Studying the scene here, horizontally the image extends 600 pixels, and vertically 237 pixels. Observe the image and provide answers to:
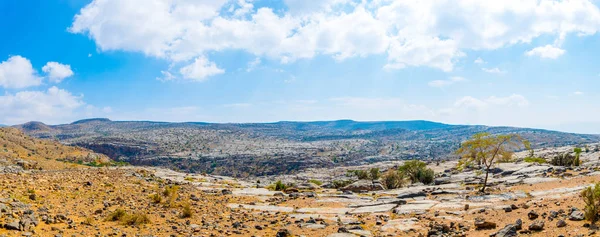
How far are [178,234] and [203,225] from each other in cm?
166

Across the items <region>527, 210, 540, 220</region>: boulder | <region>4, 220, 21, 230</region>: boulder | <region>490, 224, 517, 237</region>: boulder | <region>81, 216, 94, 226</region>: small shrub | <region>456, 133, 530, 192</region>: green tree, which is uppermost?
<region>456, 133, 530, 192</region>: green tree

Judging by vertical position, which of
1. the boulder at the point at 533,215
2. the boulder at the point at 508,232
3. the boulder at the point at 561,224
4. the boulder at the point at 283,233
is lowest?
the boulder at the point at 283,233

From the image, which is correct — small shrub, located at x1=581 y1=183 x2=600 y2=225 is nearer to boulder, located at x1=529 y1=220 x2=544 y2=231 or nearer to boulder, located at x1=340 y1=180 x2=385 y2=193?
boulder, located at x1=529 y1=220 x2=544 y2=231

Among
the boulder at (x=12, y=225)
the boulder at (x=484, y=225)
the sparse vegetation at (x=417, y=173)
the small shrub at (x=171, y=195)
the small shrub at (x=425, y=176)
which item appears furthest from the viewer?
the sparse vegetation at (x=417, y=173)

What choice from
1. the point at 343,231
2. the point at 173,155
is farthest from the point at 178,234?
the point at 173,155

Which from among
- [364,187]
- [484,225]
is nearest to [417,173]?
[364,187]

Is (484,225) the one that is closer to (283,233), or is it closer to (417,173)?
(283,233)

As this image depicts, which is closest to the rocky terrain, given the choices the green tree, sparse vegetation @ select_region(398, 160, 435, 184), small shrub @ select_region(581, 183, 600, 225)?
small shrub @ select_region(581, 183, 600, 225)

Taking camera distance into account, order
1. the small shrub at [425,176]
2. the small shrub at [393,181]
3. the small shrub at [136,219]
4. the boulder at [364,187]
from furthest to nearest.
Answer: the small shrub at [425,176], the small shrub at [393,181], the boulder at [364,187], the small shrub at [136,219]

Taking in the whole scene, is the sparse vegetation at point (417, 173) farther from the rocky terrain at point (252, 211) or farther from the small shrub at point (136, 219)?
the small shrub at point (136, 219)

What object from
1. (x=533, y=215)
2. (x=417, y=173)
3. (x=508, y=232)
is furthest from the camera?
(x=417, y=173)

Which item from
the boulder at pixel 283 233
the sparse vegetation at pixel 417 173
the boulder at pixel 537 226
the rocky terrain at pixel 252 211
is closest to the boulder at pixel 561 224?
the rocky terrain at pixel 252 211

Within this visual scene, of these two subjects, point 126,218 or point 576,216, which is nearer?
point 576,216

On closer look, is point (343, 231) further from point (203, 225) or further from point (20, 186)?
point (20, 186)
